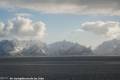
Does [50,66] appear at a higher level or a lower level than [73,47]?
lower

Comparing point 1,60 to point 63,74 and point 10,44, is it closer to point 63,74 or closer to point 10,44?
point 63,74

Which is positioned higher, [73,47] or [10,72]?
→ [73,47]

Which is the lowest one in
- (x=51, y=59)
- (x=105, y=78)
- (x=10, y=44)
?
(x=105, y=78)

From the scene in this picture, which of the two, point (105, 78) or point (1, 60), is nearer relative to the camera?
point (105, 78)

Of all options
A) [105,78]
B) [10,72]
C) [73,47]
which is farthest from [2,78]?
[73,47]

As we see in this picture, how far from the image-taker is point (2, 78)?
373 inches

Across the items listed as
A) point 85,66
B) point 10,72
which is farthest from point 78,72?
point 10,72

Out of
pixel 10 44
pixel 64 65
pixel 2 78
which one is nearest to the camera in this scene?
pixel 2 78

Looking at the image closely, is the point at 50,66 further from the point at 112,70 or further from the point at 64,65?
the point at 112,70

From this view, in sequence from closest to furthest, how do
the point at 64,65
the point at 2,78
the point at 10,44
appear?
the point at 2,78
the point at 64,65
the point at 10,44

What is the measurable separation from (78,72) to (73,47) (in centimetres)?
571

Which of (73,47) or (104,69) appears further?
(73,47)

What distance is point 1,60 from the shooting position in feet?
34.0

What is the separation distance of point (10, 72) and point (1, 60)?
779 millimetres
